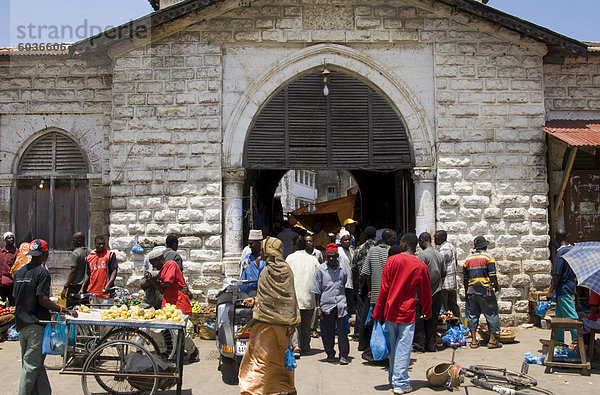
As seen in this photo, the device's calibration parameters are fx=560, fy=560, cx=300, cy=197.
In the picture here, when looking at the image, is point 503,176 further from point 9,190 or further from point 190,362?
point 9,190

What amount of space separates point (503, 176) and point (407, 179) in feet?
7.83

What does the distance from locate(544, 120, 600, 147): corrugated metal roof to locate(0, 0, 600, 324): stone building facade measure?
1.08 feet

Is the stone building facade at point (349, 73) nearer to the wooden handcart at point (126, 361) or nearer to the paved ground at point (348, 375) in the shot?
the paved ground at point (348, 375)

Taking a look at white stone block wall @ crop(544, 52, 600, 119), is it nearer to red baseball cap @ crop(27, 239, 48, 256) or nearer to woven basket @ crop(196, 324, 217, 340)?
woven basket @ crop(196, 324, 217, 340)

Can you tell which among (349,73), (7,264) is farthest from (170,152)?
(349,73)

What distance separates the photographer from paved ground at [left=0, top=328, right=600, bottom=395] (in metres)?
6.83

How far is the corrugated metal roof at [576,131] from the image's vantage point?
9836mm

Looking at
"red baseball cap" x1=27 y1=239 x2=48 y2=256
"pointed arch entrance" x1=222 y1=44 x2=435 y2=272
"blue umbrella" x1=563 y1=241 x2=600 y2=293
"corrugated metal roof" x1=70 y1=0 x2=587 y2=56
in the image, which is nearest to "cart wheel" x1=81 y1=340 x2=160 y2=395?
"red baseball cap" x1=27 y1=239 x2=48 y2=256

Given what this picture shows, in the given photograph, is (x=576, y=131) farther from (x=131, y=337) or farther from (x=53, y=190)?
(x=53, y=190)

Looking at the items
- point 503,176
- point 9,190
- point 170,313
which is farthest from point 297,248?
point 9,190

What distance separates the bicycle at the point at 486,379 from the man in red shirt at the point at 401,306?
465mm

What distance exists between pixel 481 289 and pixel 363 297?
188 cm

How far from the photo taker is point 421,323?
8.96 m

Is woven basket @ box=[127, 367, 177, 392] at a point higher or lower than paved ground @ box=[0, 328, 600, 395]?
higher
